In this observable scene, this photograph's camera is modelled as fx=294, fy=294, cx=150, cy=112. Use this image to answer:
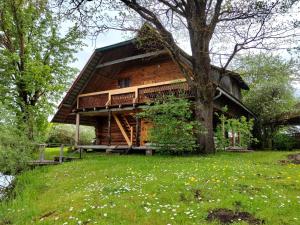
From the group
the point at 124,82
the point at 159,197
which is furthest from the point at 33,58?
the point at 159,197

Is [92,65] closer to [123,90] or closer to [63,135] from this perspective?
[123,90]

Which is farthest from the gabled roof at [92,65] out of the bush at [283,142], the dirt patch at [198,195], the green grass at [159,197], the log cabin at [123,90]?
the dirt patch at [198,195]

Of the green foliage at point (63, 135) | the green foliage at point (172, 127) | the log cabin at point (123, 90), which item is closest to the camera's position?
the green foliage at point (172, 127)

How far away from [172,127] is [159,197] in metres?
7.78

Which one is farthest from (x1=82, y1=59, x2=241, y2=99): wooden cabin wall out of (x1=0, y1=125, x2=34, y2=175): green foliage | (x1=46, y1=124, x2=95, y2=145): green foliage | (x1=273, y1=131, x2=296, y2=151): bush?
(x1=46, y1=124, x2=95, y2=145): green foliage

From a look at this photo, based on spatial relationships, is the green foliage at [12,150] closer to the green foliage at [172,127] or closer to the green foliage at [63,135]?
the green foliage at [172,127]

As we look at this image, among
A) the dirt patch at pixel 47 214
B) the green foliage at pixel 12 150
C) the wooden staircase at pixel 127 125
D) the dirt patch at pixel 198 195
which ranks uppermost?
the wooden staircase at pixel 127 125

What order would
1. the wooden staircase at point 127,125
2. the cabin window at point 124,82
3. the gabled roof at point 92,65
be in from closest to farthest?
1. the gabled roof at point 92,65
2. the wooden staircase at point 127,125
3. the cabin window at point 124,82

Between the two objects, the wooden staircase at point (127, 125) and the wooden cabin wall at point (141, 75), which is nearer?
the wooden cabin wall at point (141, 75)

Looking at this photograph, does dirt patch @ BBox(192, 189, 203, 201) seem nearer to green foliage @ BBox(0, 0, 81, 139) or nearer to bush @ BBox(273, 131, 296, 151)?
green foliage @ BBox(0, 0, 81, 139)

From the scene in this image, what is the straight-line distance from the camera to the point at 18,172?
43.6 feet

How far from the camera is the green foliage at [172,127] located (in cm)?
1457

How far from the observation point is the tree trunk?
594 inches

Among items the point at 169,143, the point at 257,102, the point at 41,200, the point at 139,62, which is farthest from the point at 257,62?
the point at 41,200
